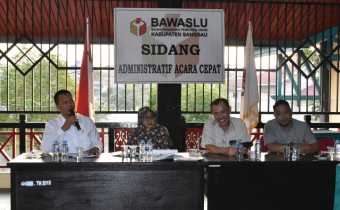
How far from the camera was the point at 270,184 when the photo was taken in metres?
2.59

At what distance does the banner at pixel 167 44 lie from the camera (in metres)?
4.09

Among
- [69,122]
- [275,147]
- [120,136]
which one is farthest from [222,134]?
[120,136]

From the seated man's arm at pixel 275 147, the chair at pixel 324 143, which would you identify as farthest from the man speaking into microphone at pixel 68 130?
the chair at pixel 324 143

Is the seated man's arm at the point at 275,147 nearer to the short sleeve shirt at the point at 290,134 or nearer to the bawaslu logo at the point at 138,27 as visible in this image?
the short sleeve shirt at the point at 290,134

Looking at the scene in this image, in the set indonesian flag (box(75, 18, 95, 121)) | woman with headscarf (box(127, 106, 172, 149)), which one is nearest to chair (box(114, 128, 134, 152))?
indonesian flag (box(75, 18, 95, 121))

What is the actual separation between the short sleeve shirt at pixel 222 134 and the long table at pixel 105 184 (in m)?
0.64

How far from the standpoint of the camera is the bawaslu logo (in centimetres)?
408

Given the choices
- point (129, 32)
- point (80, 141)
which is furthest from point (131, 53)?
point (80, 141)

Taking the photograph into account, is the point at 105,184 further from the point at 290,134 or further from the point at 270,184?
the point at 290,134

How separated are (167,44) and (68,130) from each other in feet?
5.41

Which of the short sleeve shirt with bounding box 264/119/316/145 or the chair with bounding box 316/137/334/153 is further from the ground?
the short sleeve shirt with bounding box 264/119/316/145

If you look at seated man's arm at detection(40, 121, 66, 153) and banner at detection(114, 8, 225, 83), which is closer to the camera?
seated man's arm at detection(40, 121, 66, 153)

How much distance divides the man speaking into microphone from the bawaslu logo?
1.34m

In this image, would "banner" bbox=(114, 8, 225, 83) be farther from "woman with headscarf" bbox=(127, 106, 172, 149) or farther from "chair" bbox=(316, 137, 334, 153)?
"chair" bbox=(316, 137, 334, 153)
